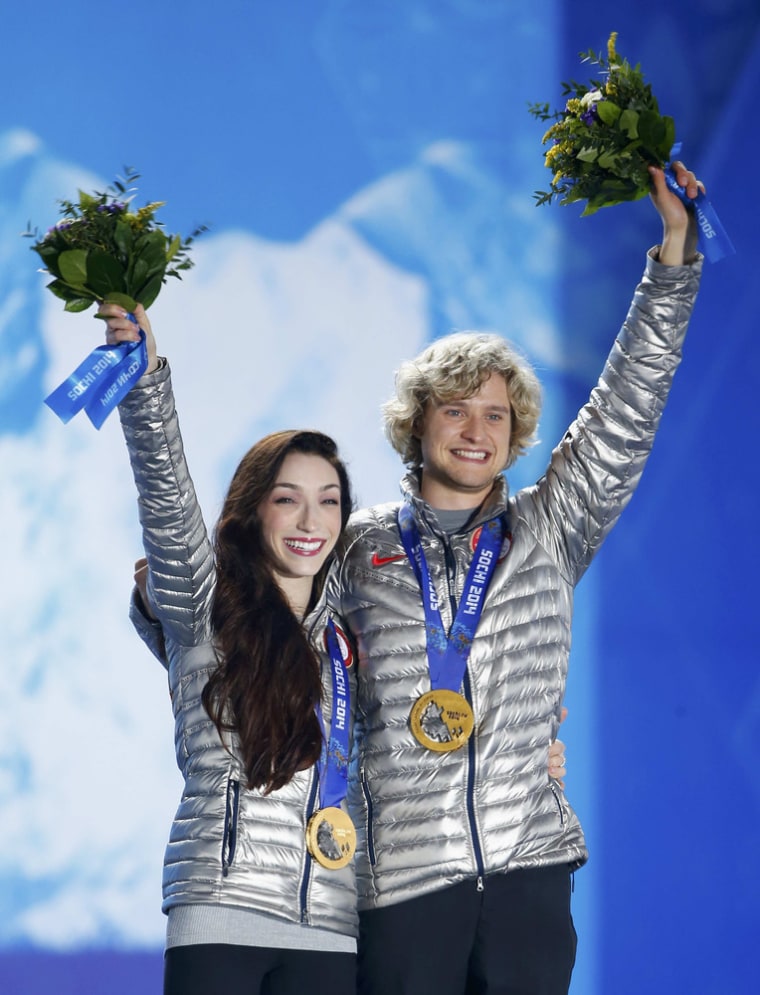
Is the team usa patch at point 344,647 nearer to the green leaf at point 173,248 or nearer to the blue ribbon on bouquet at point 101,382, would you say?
the blue ribbon on bouquet at point 101,382

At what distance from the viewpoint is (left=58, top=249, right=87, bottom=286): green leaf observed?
7.24ft

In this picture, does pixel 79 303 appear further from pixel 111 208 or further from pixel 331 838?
pixel 331 838

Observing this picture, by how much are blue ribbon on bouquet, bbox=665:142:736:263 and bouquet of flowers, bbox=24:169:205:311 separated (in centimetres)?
84

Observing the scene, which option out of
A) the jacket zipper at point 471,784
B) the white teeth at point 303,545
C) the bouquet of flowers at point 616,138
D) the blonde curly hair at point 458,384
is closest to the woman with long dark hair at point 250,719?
the white teeth at point 303,545

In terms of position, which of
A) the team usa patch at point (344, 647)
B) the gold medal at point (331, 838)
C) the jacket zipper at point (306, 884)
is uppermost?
the team usa patch at point (344, 647)

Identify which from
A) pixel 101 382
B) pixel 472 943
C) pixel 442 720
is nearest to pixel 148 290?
pixel 101 382

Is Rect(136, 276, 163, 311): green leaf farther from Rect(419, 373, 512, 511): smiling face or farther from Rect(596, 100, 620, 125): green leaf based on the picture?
Rect(596, 100, 620, 125): green leaf

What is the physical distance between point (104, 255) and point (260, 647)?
70cm

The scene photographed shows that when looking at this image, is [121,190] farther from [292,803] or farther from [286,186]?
[286,186]

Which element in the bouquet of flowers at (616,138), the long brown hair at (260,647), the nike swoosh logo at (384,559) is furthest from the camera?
the nike swoosh logo at (384,559)

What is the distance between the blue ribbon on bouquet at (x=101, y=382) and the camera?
2.10 meters

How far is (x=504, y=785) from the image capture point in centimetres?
238

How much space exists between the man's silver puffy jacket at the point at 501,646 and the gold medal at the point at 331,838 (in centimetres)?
9

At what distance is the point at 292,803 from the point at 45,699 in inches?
73.3
